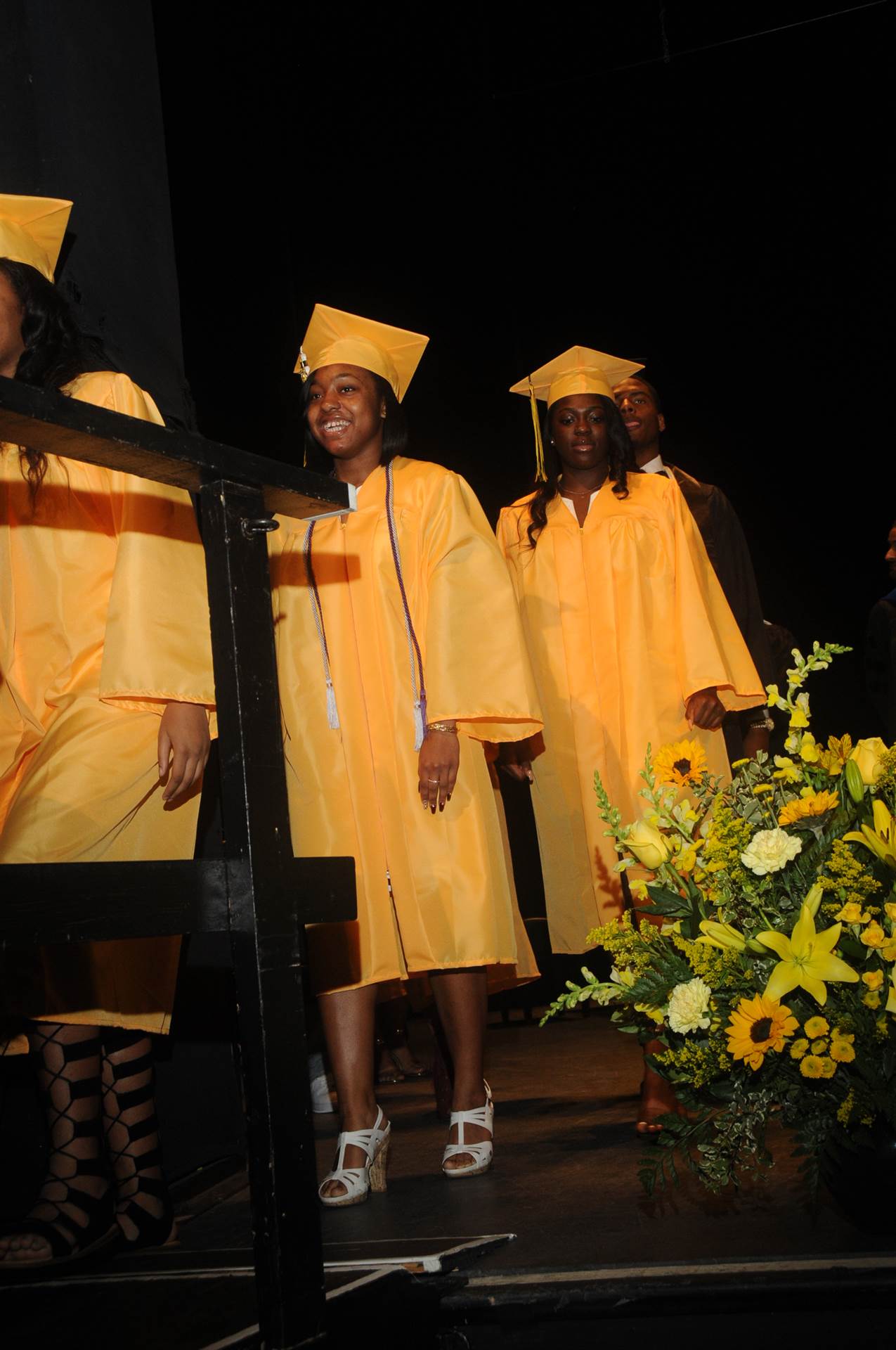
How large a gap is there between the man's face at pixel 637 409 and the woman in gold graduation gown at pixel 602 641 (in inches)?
18.0

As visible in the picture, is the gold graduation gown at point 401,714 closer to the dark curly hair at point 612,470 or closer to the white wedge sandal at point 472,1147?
the white wedge sandal at point 472,1147

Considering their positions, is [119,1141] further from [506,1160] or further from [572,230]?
[572,230]

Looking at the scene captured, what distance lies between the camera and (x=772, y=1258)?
5.70 ft

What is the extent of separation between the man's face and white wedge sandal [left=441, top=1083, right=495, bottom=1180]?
2.18 meters

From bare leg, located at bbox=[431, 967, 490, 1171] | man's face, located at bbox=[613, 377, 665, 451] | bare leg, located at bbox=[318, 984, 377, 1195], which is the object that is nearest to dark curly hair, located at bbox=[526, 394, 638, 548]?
man's face, located at bbox=[613, 377, 665, 451]

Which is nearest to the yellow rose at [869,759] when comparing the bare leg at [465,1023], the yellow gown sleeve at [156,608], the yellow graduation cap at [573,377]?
the yellow gown sleeve at [156,608]

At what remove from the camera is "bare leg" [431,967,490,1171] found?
2736mm

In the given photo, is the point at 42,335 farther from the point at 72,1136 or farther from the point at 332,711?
the point at 72,1136

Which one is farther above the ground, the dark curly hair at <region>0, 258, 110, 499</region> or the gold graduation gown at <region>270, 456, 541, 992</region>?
the dark curly hair at <region>0, 258, 110, 499</region>

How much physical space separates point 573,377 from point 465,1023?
177cm

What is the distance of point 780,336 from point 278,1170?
6.39 metres

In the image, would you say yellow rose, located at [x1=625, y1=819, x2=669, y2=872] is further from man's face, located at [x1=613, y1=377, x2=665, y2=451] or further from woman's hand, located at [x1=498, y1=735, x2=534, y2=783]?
man's face, located at [x1=613, y1=377, x2=665, y2=451]

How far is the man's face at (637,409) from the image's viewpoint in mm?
4051

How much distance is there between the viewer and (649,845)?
2.01 metres
